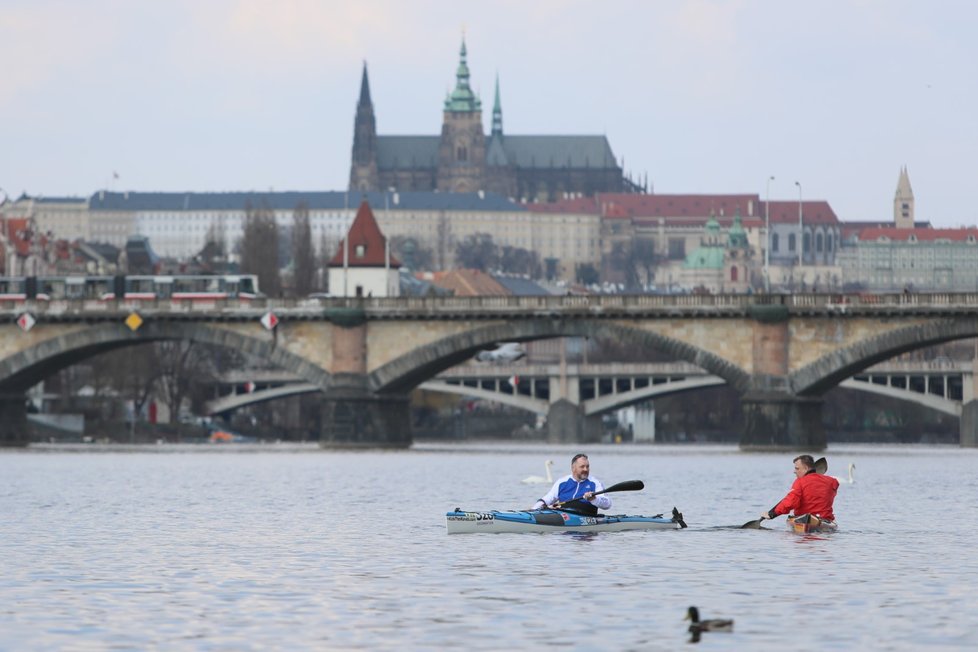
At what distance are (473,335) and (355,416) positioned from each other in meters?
8.13

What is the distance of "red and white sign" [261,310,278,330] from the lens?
11838cm

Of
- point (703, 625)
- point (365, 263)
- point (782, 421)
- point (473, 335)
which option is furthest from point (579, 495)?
point (365, 263)

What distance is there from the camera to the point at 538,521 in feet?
151

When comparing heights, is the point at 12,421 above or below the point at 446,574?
above

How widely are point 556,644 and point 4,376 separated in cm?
9593

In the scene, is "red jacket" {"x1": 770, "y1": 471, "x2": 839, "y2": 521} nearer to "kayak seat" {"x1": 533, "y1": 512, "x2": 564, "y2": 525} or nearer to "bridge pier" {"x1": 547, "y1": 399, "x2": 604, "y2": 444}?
"kayak seat" {"x1": 533, "y1": 512, "x2": 564, "y2": 525}

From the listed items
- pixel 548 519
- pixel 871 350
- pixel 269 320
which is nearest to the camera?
pixel 548 519

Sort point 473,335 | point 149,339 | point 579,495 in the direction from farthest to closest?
point 149,339
point 473,335
point 579,495

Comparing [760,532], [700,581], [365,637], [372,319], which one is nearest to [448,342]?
[372,319]

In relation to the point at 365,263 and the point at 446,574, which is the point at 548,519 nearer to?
the point at 446,574

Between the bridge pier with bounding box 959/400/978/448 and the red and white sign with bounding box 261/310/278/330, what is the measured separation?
50584mm

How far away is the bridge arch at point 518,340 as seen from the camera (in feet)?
363

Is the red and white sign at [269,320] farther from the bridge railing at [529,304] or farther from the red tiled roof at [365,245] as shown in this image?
the red tiled roof at [365,245]

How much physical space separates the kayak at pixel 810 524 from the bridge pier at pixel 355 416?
71.6 metres
